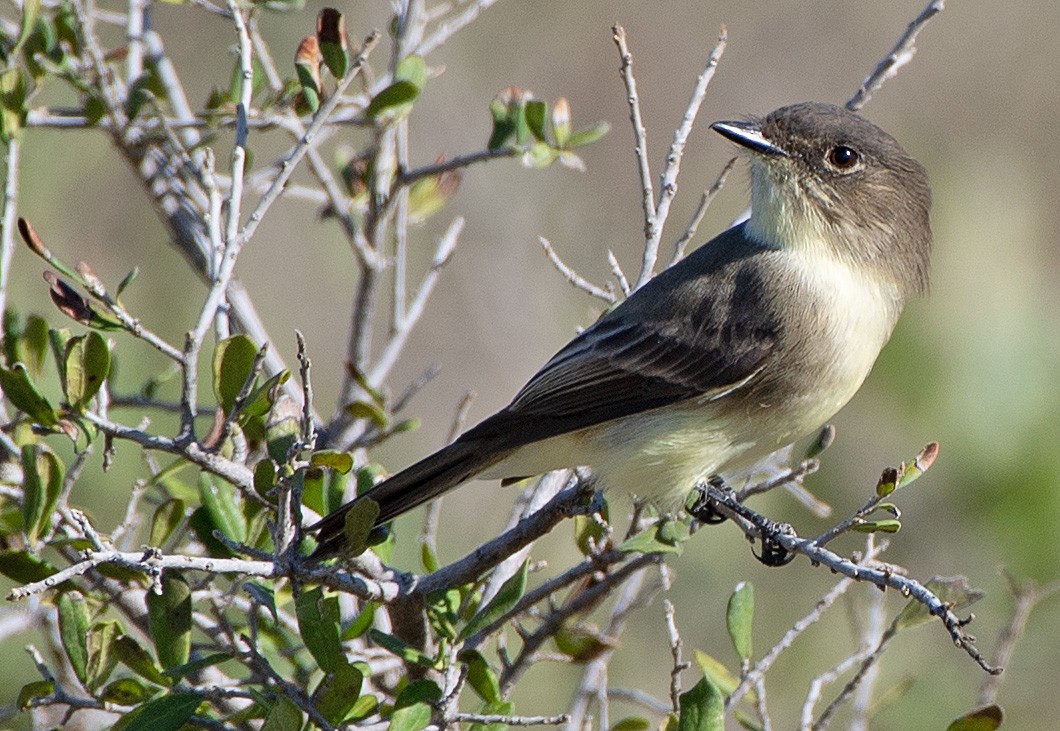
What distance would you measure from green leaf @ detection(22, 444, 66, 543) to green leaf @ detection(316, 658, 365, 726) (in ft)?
2.06

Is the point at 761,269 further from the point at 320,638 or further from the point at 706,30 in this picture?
the point at 706,30

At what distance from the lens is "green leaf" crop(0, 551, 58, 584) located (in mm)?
2570

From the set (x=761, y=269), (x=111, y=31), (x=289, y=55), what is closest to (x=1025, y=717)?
(x=761, y=269)

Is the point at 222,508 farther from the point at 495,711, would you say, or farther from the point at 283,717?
the point at 495,711

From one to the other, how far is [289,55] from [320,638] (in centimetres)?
424

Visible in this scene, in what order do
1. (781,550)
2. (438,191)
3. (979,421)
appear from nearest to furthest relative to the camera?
(781,550) → (438,191) → (979,421)

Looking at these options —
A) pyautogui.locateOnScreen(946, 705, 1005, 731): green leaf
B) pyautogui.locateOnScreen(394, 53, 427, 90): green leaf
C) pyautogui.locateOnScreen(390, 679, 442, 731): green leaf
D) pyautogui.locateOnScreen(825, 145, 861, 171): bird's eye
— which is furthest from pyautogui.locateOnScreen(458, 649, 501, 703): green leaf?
pyautogui.locateOnScreen(825, 145, 861, 171): bird's eye

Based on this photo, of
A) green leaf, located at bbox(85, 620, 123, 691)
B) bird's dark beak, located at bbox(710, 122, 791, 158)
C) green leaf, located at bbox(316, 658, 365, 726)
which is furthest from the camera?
bird's dark beak, located at bbox(710, 122, 791, 158)

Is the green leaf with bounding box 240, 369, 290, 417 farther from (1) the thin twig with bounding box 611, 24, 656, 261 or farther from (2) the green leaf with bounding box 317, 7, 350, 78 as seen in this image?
(1) the thin twig with bounding box 611, 24, 656, 261

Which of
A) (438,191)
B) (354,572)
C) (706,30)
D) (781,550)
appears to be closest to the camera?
(354,572)

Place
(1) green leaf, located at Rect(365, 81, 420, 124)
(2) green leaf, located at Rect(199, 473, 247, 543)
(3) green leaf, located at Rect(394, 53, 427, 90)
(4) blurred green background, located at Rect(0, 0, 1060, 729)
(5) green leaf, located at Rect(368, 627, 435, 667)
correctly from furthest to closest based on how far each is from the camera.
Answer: (4) blurred green background, located at Rect(0, 0, 1060, 729) → (3) green leaf, located at Rect(394, 53, 427, 90) → (1) green leaf, located at Rect(365, 81, 420, 124) → (2) green leaf, located at Rect(199, 473, 247, 543) → (5) green leaf, located at Rect(368, 627, 435, 667)

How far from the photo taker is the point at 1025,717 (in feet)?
15.7

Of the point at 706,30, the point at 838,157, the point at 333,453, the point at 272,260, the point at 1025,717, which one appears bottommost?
the point at 1025,717

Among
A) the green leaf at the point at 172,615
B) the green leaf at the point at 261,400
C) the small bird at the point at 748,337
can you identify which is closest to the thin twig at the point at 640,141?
the small bird at the point at 748,337
